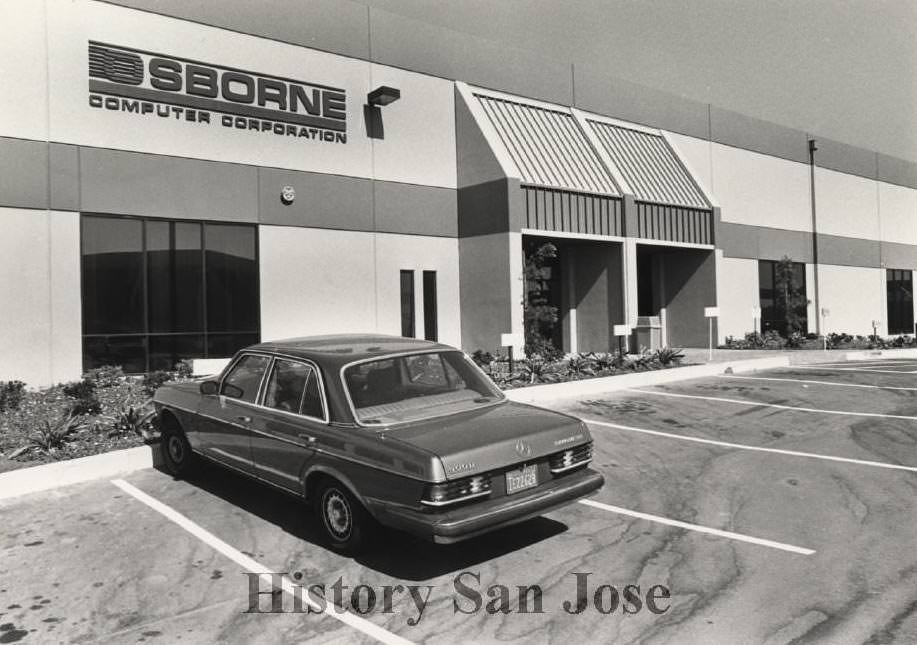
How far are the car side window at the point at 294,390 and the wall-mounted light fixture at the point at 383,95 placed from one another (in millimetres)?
13033

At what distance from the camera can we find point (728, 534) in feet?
18.2

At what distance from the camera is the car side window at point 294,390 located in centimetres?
539

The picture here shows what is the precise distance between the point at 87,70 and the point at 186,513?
38.1 feet

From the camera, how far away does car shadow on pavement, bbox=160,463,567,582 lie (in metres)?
4.96

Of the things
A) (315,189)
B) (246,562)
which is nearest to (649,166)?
(315,189)

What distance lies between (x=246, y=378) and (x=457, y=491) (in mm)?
2748

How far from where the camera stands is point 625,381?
14781 millimetres

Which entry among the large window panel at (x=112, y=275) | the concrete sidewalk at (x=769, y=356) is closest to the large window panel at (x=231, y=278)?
the large window panel at (x=112, y=275)

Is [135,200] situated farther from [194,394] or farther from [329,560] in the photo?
[329,560]

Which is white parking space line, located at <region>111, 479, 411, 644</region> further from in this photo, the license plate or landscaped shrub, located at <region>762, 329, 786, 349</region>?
landscaped shrub, located at <region>762, 329, 786, 349</region>

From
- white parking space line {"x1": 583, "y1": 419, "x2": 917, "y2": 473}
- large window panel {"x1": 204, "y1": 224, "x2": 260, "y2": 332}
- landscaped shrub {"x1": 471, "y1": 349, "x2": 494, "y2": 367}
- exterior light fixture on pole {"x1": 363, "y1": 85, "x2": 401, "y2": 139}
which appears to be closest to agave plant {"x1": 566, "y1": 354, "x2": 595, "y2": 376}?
landscaped shrub {"x1": 471, "y1": 349, "x2": 494, "y2": 367}

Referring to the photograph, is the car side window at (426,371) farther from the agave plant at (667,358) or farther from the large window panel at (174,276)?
the agave plant at (667,358)

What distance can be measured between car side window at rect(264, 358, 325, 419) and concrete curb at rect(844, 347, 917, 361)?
21.7 metres

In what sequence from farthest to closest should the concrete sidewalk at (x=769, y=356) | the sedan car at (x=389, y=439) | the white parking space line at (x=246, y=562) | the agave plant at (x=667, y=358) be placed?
the concrete sidewalk at (x=769, y=356) < the agave plant at (x=667, y=358) < the sedan car at (x=389, y=439) < the white parking space line at (x=246, y=562)
